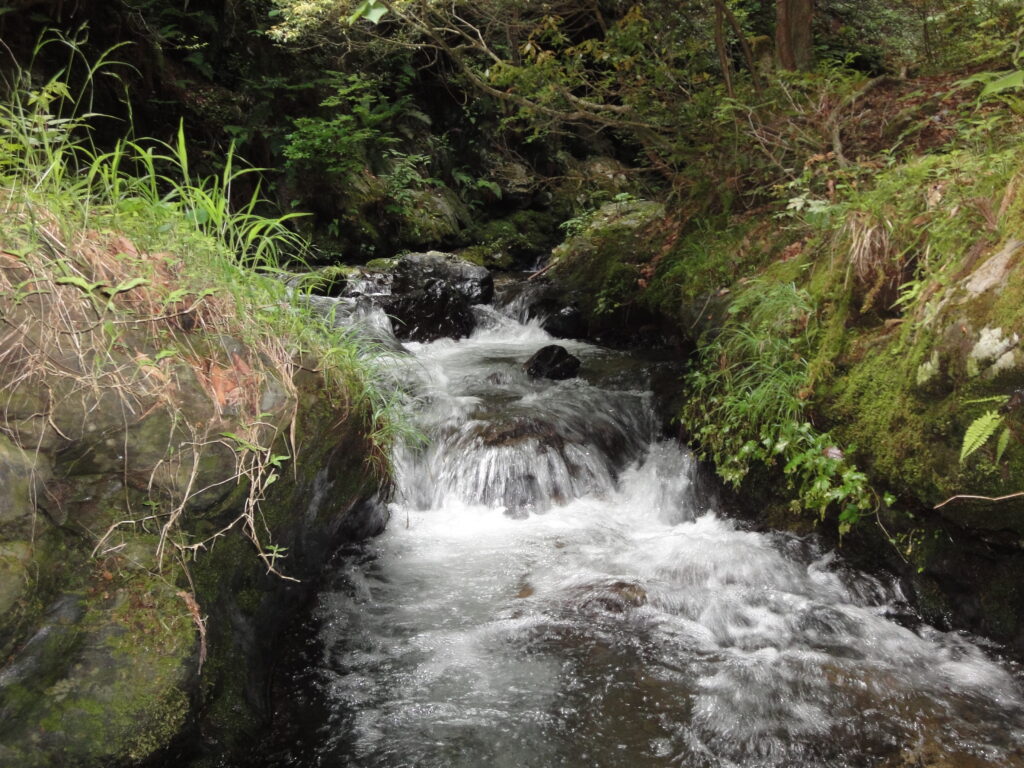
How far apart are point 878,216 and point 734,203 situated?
2.74m

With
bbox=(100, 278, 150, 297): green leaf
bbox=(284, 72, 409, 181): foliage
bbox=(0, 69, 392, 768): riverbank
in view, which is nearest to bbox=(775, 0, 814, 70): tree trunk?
bbox=(0, 69, 392, 768): riverbank

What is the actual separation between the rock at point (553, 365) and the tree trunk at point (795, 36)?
3646 millimetres

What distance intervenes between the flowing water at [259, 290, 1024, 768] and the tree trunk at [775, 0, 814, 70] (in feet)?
14.0

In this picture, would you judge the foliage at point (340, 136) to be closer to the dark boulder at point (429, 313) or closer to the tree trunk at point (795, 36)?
the dark boulder at point (429, 313)

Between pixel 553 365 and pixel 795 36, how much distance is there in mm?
4113

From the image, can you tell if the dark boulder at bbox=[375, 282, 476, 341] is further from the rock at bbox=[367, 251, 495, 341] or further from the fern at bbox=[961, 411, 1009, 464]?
the fern at bbox=[961, 411, 1009, 464]

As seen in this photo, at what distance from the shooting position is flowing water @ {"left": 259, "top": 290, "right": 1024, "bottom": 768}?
279 centimetres

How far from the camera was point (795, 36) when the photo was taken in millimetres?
6605


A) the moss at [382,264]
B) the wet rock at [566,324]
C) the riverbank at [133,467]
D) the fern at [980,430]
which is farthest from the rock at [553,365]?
the fern at [980,430]

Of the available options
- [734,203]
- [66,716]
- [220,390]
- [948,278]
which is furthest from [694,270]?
[66,716]

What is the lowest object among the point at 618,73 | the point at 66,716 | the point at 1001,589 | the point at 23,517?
the point at 66,716

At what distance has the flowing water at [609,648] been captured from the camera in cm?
279

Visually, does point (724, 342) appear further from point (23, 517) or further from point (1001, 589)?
point (23, 517)

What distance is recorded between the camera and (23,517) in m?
2.20
